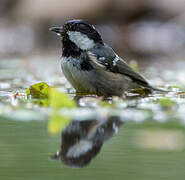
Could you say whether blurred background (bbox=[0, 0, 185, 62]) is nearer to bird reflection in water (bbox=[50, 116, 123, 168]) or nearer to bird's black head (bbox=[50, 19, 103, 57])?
bird's black head (bbox=[50, 19, 103, 57])

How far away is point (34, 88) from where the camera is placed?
527cm

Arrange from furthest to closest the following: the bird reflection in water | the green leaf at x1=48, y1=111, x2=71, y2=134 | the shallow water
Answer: the green leaf at x1=48, y1=111, x2=71, y2=134, the bird reflection in water, the shallow water

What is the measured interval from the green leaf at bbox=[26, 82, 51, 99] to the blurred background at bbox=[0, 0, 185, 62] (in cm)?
929

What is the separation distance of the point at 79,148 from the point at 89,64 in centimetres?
242

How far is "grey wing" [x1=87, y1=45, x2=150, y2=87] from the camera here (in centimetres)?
538

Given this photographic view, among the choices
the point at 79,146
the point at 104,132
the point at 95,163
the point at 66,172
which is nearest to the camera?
the point at 66,172

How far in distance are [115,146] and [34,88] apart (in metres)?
2.34

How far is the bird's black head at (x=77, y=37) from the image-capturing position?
5.40m

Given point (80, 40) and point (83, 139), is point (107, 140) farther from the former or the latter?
point (80, 40)

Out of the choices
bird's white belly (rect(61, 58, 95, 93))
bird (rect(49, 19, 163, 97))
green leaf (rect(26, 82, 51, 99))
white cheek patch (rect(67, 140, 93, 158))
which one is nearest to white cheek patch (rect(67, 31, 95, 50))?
bird (rect(49, 19, 163, 97))

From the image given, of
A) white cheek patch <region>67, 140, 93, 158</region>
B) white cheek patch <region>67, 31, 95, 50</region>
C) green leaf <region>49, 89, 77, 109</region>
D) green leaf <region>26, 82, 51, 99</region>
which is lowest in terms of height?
white cheek patch <region>67, 140, 93, 158</region>

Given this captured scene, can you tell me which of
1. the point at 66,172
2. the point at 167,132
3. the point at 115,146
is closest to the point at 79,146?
the point at 115,146

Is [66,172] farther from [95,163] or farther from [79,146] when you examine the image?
[79,146]

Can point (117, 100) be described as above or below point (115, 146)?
above
